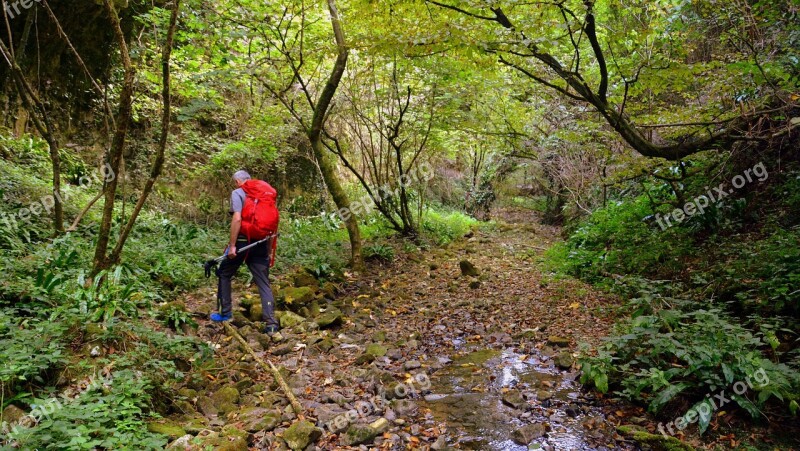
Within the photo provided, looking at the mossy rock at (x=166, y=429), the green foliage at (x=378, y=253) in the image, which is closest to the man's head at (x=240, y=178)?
the mossy rock at (x=166, y=429)

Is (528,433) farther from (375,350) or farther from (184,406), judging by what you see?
(184,406)

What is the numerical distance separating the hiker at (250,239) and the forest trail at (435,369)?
0.27 metres

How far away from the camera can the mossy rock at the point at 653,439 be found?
3.21 meters

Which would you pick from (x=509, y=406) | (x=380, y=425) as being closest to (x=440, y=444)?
(x=380, y=425)

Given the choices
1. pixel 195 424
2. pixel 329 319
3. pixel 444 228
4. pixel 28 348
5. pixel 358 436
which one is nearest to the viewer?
pixel 28 348

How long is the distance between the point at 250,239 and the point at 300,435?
2867 mm

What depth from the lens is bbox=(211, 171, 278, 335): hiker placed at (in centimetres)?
552

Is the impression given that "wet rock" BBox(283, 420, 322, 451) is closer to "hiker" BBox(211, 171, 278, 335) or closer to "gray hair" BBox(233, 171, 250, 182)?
"hiker" BBox(211, 171, 278, 335)

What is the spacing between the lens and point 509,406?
13.4 ft

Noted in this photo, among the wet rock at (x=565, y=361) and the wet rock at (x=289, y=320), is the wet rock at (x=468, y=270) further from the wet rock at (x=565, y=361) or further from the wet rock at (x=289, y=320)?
the wet rock at (x=565, y=361)

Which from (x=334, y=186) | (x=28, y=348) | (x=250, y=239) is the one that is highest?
(x=334, y=186)

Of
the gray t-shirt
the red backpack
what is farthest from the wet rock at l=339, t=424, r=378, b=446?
the gray t-shirt

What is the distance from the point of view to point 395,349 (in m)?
5.58

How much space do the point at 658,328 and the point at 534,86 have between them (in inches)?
303
